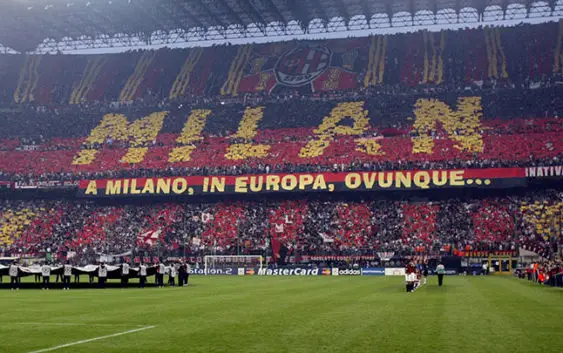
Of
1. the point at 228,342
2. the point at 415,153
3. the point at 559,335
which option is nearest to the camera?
the point at 228,342

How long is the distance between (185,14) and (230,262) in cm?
3533

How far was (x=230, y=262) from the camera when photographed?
6088 cm

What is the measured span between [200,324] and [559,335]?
8.32m

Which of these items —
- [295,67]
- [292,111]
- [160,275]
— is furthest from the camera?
[295,67]

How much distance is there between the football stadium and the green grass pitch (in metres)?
10.3

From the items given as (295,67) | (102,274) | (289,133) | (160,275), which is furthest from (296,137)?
(102,274)

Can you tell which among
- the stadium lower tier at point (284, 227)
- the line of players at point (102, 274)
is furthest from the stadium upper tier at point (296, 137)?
the line of players at point (102, 274)

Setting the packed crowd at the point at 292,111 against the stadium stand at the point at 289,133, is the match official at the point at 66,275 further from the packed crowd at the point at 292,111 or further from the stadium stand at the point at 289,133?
the packed crowd at the point at 292,111

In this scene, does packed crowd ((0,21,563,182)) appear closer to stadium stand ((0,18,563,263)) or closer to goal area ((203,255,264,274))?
stadium stand ((0,18,563,263))

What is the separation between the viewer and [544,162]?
205 feet

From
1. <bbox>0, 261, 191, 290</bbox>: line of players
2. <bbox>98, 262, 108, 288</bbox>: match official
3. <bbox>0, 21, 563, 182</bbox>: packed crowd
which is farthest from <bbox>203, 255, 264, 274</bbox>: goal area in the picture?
<bbox>98, 262, 108, 288</bbox>: match official

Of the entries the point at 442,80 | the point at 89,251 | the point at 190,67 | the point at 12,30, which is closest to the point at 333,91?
the point at 442,80

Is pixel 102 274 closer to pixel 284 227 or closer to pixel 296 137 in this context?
pixel 284 227

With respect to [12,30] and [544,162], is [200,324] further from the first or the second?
[12,30]
